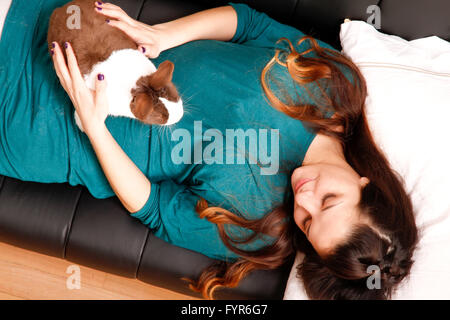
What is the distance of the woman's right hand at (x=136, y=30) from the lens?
98cm

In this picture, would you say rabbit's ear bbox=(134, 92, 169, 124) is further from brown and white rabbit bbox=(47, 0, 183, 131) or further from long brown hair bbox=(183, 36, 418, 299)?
long brown hair bbox=(183, 36, 418, 299)

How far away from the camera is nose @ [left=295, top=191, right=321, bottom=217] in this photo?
0.93 m

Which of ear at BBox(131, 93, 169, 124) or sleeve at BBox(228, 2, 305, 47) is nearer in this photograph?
ear at BBox(131, 93, 169, 124)

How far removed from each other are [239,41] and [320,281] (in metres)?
0.85

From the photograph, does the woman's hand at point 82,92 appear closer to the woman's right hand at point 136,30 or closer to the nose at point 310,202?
the woman's right hand at point 136,30

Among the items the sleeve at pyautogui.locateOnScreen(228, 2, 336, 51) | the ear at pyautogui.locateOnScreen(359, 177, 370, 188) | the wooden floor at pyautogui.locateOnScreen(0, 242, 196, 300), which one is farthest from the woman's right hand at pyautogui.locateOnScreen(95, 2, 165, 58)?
the wooden floor at pyautogui.locateOnScreen(0, 242, 196, 300)

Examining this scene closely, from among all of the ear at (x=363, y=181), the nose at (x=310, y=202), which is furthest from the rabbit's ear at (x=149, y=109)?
the ear at (x=363, y=181)

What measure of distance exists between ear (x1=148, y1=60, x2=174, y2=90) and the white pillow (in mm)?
660

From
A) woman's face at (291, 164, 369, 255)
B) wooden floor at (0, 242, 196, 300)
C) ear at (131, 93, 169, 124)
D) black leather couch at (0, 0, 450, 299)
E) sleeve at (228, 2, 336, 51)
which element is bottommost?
wooden floor at (0, 242, 196, 300)

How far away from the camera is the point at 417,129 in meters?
1.11

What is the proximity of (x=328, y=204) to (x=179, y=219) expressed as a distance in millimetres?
440

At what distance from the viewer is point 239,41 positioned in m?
1.25

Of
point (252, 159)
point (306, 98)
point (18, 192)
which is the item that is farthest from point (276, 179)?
point (18, 192)
